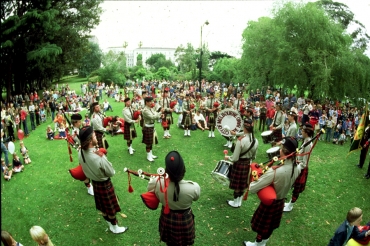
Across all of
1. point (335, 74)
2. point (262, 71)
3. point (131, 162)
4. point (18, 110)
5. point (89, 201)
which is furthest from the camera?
point (262, 71)

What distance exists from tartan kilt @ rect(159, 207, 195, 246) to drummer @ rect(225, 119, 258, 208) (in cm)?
203

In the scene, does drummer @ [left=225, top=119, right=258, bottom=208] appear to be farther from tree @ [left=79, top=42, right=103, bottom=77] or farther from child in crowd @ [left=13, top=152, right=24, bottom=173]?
tree @ [left=79, top=42, right=103, bottom=77]

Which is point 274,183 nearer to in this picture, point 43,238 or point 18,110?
point 43,238

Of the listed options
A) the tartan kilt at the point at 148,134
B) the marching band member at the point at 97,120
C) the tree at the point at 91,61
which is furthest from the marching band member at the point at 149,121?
the tree at the point at 91,61

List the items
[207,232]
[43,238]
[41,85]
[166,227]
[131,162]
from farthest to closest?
1. [41,85]
2. [131,162]
3. [207,232]
4. [166,227]
5. [43,238]

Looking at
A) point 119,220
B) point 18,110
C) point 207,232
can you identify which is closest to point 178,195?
point 207,232

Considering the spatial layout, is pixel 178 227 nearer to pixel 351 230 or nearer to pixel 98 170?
pixel 98 170

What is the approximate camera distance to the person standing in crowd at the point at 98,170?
4586 mm

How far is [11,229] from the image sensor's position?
5504mm

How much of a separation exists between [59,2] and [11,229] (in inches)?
851

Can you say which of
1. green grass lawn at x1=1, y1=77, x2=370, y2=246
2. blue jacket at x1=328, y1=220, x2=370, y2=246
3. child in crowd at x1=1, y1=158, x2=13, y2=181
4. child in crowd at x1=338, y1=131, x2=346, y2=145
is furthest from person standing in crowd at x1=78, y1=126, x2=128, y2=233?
child in crowd at x1=338, y1=131, x2=346, y2=145

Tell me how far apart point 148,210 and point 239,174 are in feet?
7.45

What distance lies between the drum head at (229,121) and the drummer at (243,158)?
8.19ft

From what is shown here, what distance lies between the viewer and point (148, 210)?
618 cm
